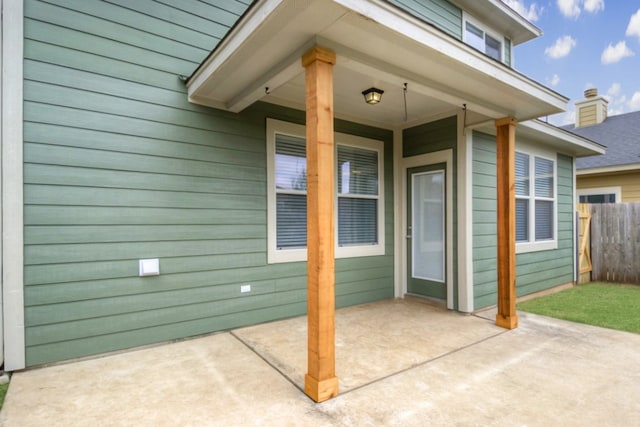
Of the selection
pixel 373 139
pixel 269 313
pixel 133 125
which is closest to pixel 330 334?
pixel 269 313

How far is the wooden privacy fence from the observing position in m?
6.43

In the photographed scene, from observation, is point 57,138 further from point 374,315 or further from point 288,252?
point 374,315

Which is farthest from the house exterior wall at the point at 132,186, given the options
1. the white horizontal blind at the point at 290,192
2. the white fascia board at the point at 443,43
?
the white fascia board at the point at 443,43

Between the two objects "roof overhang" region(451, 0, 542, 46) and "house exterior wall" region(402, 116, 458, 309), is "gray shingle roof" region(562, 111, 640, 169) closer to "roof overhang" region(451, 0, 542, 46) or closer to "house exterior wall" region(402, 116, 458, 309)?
"roof overhang" region(451, 0, 542, 46)

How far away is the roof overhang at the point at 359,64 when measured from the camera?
2061 millimetres

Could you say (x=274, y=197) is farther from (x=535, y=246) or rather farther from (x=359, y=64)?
(x=535, y=246)

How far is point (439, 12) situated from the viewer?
534 centimetres

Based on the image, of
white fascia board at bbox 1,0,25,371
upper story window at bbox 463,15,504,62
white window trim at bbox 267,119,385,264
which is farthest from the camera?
upper story window at bbox 463,15,504,62

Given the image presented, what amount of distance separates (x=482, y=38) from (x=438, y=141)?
301 cm

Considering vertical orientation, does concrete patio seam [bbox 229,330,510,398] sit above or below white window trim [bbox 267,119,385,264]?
below

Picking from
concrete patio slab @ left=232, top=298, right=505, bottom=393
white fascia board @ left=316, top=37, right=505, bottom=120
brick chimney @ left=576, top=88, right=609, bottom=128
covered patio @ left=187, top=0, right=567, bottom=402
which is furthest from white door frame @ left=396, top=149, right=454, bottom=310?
brick chimney @ left=576, top=88, right=609, bottom=128

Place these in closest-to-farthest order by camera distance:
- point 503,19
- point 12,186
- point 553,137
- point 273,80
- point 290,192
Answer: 1. point 12,186
2. point 273,80
3. point 290,192
4. point 553,137
5. point 503,19

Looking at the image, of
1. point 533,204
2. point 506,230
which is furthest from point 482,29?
point 506,230

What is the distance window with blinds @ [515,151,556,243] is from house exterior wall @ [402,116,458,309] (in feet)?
5.22
